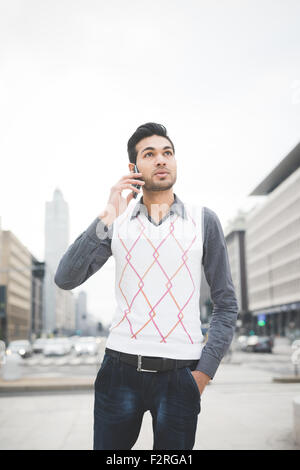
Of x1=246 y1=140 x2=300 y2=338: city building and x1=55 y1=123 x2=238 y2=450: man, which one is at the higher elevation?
x1=246 y1=140 x2=300 y2=338: city building

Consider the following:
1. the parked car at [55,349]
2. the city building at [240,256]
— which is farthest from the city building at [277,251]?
the parked car at [55,349]

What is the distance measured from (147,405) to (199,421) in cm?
642

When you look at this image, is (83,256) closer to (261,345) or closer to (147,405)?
(147,405)

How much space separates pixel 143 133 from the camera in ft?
8.28

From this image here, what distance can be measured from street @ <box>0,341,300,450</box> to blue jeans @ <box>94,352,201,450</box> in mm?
4033

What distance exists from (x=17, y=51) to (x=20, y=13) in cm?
27

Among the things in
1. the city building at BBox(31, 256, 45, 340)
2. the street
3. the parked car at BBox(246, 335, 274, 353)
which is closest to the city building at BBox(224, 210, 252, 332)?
the city building at BBox(31, 256, 45, 340)

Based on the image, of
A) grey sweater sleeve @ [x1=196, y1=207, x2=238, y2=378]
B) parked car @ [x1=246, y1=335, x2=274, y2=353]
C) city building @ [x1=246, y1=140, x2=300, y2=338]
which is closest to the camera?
grey sweater sleeve @ [x1=196, y1=207, x2=238, y2=378]

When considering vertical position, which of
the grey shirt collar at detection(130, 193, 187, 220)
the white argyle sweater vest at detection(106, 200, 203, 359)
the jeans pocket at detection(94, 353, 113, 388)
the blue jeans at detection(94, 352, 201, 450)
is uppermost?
the grey shirt collar at detection(130, 193, 187, 220)

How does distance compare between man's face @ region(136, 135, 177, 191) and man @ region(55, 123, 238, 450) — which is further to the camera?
man's face @ region(136, 135, 177, 191)

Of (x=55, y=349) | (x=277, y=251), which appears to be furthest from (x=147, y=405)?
(x=277, y=251)

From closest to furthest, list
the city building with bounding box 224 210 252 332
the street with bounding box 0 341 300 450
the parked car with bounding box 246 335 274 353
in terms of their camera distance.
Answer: the street with bounding box 0 341 300 450 → the parked car with bounding box 246 335 274 353 → the city building with bounding box 224 210 252 332

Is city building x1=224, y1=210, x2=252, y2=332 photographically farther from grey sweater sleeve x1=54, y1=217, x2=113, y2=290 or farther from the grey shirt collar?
grey sweater sleeve x1=54, y1=217, x2=113, y2=290

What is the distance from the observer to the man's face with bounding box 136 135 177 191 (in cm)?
247
